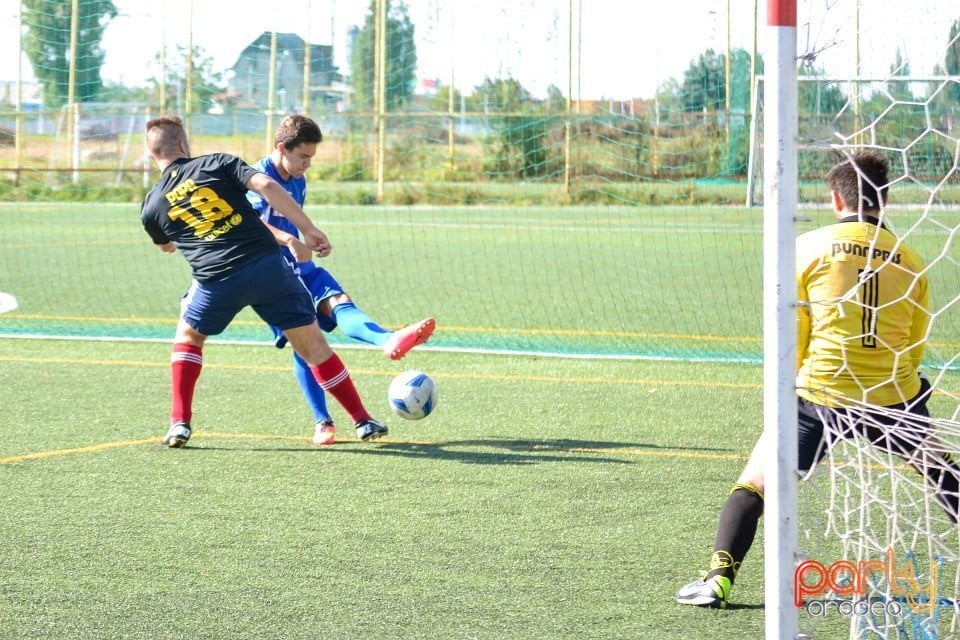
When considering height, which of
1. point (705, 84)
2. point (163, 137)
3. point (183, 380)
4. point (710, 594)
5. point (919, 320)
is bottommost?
point (710, 594)

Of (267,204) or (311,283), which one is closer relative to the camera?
(267,204)

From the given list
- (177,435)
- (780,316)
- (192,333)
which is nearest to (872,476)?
(780,316)

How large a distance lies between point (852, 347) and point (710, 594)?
904 millimetres

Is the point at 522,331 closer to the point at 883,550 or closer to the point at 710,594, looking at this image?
the point at 710,594

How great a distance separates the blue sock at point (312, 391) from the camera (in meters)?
6.99

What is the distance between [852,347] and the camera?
167 inches

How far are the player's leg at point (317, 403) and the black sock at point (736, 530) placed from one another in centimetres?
297

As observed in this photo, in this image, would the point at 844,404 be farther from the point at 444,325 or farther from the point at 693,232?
the point at 693,232

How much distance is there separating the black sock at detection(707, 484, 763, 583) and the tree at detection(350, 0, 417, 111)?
1916 cm

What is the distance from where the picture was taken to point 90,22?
1909 centimetres

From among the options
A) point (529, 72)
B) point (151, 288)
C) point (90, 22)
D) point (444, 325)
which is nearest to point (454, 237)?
point (529, 72)

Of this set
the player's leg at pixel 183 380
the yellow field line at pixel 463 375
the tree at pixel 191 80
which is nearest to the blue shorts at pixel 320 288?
the player's leg at pixel 183 380

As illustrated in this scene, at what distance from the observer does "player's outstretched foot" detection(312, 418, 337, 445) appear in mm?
6863

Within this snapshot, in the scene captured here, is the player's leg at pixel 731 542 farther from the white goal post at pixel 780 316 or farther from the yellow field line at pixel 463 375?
the yellow field line at pixel 463 375
